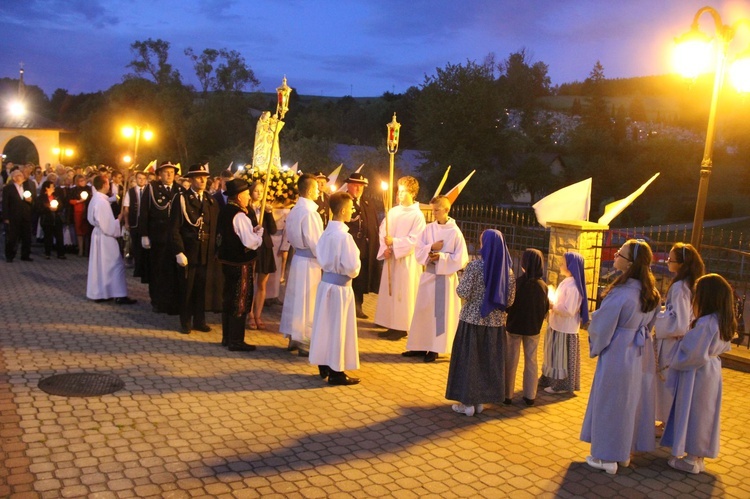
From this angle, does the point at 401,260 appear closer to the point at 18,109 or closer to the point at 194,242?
the point at 194,242

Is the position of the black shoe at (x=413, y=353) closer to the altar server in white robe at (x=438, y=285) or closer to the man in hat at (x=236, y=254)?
the altar server in white robe at (x=438, y=285)

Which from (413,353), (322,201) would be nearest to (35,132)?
(322,201)

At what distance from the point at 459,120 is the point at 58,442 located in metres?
37.1

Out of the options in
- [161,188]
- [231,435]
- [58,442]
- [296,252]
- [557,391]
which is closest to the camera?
[58,442]

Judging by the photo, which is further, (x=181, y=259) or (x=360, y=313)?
(x=360, y=313)

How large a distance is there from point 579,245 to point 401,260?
328 cm

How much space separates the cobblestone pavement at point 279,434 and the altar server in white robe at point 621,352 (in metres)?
0.32

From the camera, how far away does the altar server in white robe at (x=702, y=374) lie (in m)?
5.57

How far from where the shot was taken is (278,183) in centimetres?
1063

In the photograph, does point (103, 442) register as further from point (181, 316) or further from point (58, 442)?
point (181, 316)

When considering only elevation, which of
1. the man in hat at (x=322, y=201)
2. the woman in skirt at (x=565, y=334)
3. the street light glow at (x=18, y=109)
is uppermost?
the street light glow at (x=18, y=109)

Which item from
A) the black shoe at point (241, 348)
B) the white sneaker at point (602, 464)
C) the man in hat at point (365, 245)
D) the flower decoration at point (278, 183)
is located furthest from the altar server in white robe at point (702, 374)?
the flower decoration at point (278, 183)

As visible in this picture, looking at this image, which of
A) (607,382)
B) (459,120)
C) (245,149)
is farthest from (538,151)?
(607,382)

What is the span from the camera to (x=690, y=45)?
801cm
